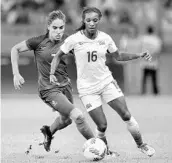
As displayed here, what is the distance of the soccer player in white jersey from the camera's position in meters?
9.39

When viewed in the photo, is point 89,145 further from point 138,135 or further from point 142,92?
point 142,92

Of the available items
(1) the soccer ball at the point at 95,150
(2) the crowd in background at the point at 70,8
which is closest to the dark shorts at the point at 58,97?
(1) the soccer ball at the point at 95,150

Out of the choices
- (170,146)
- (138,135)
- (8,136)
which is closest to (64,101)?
(138,135)

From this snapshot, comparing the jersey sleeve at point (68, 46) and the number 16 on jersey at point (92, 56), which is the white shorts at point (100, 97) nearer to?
the number 16 on jersey at point (92, 56)

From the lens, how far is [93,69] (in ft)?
31.0

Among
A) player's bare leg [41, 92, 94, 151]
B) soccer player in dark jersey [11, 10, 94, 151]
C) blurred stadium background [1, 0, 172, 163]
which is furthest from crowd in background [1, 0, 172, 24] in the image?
player's bare leg [41, 92, 94, 151]

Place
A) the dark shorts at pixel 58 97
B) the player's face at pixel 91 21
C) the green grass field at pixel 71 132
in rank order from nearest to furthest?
the player's face at pixel 91 21 < the dark shorts at pixel 58 97 < the green grass field at pixel 71 132

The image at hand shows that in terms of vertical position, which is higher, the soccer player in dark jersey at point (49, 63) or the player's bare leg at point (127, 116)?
the soccer player in dark jersey at point (49, 63)

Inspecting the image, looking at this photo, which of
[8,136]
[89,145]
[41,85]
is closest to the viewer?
[89,145]

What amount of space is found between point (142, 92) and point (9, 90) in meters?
4.06

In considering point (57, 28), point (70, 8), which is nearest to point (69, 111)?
point (57, 28)

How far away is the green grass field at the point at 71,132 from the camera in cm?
984

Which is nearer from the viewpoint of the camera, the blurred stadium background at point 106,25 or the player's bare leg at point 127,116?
the player's bare leg at point 127,116

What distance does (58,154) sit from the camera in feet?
33.9
